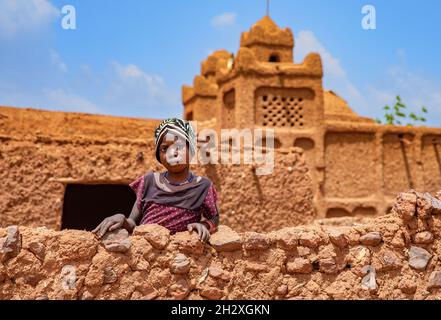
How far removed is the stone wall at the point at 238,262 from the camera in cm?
267

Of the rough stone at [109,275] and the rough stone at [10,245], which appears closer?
the rough stone at [10,245]

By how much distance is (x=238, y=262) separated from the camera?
295cm

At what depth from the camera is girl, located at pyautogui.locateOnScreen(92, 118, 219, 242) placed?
10.4 feet

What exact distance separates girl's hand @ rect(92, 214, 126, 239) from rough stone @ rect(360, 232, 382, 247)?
1.64 metres

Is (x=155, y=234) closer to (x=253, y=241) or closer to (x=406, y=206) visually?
(x=253, y=241)

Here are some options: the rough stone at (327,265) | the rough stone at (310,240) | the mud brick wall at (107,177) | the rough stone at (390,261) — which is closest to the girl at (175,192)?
the rough stone at (310,240)

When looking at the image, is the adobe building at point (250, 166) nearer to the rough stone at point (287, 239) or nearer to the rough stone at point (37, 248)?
the rough stone at point (287, 239)

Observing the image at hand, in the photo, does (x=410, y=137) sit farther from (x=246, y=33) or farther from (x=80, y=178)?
(x=80, y=178)

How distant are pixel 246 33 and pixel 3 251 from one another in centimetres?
1847

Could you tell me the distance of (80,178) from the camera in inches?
272

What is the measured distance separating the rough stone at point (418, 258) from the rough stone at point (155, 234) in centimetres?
172

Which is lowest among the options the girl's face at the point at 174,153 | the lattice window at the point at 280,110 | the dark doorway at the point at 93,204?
the dark doorway at the point at 93,204

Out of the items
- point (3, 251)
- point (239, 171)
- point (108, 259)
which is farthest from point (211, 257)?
point (239, 171)

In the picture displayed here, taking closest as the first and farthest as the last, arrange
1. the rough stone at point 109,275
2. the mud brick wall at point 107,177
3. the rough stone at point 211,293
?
1. the rough stone at point 109,275
2. the rough stone at point 211,293
3. the mud brick wall at point 107,177
